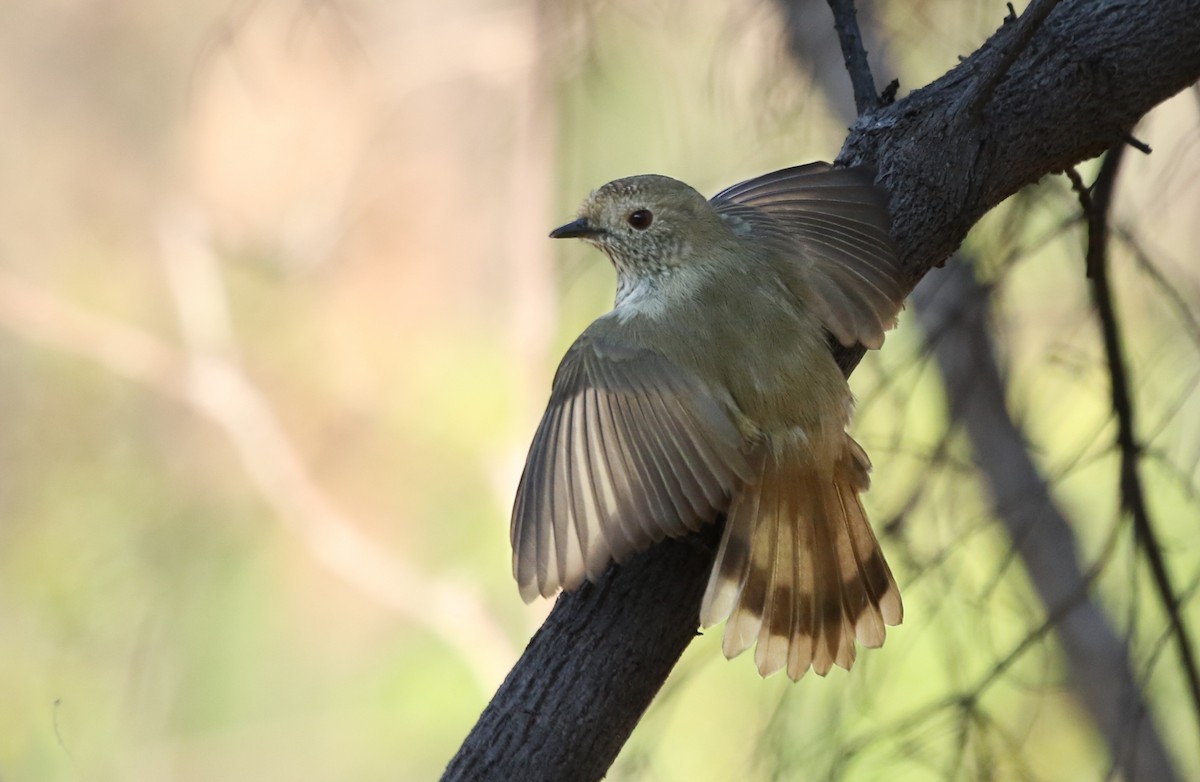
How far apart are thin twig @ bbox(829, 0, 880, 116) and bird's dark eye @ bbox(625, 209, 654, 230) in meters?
0.44

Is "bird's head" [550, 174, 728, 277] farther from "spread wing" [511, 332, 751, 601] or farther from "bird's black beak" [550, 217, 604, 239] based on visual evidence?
"spread wing" [511, 332, 751, 601]

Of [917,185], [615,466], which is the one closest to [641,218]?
[917,185]

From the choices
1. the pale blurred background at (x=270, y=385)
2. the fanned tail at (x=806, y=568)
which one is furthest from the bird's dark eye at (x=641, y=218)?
the pale blurred background at (x=270, y=385)

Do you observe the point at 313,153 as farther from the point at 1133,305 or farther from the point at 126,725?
the point at 1133,305

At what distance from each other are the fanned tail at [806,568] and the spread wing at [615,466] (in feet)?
0.25

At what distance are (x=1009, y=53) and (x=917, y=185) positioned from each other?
12.4 inches

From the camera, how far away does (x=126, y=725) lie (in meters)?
5.15

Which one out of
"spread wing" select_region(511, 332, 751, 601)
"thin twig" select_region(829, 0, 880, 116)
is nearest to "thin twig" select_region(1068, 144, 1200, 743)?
"thin twig" select_region(829, 0, 880, 116)

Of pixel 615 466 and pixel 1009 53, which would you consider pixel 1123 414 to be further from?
pixel 615 466

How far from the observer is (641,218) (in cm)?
237

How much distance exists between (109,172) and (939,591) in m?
4.44

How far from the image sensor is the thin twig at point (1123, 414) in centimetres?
251

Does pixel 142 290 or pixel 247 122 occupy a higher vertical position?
pixel 247 122

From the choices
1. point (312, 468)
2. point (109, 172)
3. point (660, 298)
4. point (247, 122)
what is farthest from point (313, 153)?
point (660, 298)
